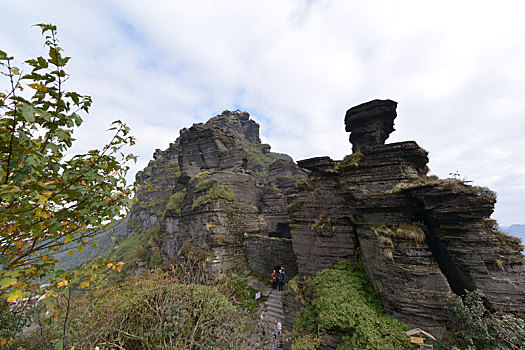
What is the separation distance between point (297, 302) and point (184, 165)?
2504cm

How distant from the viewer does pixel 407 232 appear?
8.18 metres

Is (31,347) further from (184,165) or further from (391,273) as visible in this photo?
(184,165)

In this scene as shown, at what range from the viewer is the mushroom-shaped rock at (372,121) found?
11.7m

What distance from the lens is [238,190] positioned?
22.0 m

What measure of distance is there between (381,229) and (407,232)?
99cm

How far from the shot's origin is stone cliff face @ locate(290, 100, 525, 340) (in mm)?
7086

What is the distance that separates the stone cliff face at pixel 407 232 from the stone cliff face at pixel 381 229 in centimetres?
3

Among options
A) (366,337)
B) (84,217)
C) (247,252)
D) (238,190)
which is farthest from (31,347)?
(238,190)

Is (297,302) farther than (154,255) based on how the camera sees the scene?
No

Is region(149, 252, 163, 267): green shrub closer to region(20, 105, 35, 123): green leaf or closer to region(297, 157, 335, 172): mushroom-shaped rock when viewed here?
region(297, 157, 335, 172): mushroom-shaped rock

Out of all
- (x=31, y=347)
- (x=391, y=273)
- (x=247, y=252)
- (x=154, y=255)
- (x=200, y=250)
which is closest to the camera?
(x=31, y=347)

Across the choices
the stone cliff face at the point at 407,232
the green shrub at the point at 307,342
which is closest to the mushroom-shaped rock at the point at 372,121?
the stone cliff face at the point at 407,232

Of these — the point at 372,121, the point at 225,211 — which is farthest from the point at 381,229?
the point at 225,211

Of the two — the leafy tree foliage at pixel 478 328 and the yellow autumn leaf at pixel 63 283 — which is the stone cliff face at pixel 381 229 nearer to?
the leafy tree foliage at pixel 478 328
